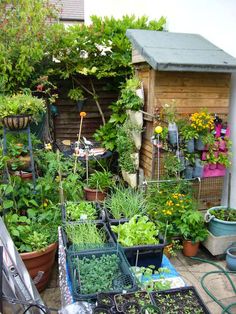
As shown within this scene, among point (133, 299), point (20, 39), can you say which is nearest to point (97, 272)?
point (133, 299)

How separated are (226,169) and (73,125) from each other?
9.94 ft

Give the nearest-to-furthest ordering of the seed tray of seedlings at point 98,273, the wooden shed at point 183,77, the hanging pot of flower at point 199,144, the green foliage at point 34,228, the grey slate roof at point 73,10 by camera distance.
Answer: the seed tray of seedlings at point 98,273 → the green foliage at point 34,228 → the wooden shed at point 183,77 → the hanging pot of flower at point 199,144 → the grey slate roof at point 73,10

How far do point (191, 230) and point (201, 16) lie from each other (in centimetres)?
301

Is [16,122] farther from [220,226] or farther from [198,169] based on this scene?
[220,226]

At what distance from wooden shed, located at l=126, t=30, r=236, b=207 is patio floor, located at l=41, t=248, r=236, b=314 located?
982 mm

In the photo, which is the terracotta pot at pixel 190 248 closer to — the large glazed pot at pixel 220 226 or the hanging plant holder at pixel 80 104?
the large glazed pot at pixel 220 226

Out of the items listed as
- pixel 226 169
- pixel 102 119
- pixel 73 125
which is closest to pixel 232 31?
pixel 226 169

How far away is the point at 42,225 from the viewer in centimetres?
320

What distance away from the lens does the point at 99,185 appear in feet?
15.2

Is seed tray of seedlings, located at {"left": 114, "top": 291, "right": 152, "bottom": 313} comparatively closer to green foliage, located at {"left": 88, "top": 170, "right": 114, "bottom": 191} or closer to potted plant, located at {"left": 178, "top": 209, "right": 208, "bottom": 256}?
potted plant, located at {"left": 178, "top": 209, "right": 208, "bottom": 256}

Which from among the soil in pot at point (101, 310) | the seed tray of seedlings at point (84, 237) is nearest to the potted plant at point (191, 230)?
the seed tray of seedlings at point (84, 237)

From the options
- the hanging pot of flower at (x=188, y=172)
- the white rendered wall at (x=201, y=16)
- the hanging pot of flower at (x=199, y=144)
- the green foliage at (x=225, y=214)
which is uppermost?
the white rendered wall at (x=201, y=16)

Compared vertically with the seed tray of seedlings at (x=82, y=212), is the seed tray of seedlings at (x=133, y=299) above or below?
below

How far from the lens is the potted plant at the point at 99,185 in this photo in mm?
4656
